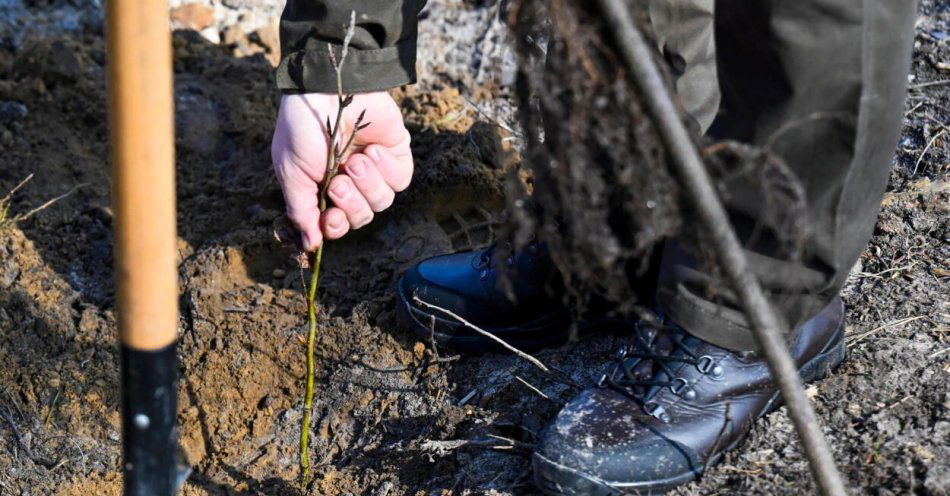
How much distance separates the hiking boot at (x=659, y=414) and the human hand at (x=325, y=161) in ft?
2.00

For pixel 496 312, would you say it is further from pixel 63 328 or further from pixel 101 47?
pixel 101 47

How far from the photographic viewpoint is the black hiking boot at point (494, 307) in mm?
2281

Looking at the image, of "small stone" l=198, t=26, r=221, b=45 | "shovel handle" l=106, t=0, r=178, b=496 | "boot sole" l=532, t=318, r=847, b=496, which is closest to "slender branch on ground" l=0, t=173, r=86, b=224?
"small stone" l=198, t=26, r=221, b=45

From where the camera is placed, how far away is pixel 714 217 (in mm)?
1180

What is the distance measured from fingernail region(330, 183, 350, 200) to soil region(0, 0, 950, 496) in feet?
1.69

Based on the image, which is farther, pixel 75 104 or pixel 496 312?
pixel 75 104

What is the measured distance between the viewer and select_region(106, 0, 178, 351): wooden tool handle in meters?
1.22

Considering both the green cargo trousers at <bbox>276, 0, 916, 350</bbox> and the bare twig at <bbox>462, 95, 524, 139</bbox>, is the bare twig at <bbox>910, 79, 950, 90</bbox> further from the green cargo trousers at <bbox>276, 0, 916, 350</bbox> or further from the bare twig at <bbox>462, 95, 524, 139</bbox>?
the green cargo trousers at <bbox>276, 0, 916, 350</bbox>

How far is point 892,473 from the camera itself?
1.71m

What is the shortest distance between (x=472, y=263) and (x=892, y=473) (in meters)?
1.06

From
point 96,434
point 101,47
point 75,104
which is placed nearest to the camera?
point 96,434

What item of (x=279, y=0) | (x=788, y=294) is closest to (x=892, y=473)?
(x=788, y=294)

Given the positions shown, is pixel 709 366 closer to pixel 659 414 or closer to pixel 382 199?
pixel 659 414

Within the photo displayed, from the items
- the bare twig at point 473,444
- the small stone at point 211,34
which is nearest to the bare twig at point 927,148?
the bare twig at point 473,444
